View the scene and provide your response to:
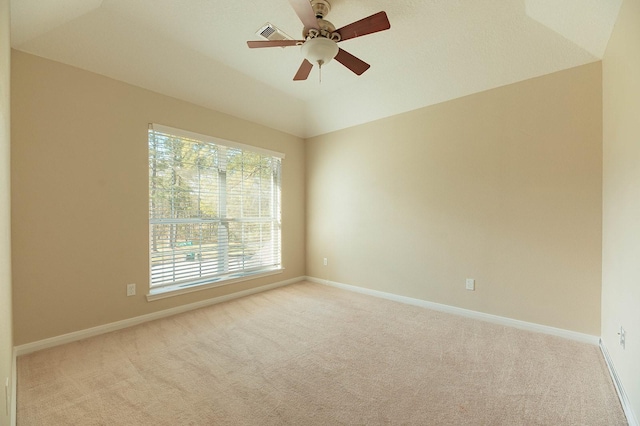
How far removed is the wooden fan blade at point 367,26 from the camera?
6.07 ft

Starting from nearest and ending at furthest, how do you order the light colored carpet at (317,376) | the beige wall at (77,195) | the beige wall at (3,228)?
the beige wall at (3,228) → the light colored carpet at (317,376) → the beige wall at (77,195)

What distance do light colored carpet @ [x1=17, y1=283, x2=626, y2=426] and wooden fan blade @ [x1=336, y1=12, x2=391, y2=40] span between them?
251 cm

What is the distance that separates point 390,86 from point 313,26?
174cm

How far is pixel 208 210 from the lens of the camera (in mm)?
3635

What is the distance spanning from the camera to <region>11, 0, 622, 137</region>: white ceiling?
2.24 metres

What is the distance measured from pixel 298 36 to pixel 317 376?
3036 millimetres

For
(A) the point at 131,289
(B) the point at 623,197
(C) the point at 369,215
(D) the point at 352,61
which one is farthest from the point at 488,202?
(A) the point at 131,289

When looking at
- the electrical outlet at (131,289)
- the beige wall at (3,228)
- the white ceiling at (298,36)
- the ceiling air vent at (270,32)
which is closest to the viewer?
the beige wall at (3,228)

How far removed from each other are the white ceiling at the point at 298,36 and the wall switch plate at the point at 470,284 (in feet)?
7.15

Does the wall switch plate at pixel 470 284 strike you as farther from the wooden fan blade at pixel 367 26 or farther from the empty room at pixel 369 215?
the wooden fan blade at pixel 367 26

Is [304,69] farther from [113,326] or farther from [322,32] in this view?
[113,326]

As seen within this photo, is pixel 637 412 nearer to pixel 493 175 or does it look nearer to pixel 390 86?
pixel 493 175

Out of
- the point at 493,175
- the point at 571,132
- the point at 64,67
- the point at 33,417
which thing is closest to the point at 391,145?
the point at 493,175

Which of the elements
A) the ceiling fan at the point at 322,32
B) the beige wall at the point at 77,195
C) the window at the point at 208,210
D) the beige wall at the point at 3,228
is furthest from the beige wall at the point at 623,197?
the beige wall at the point at 77,195
